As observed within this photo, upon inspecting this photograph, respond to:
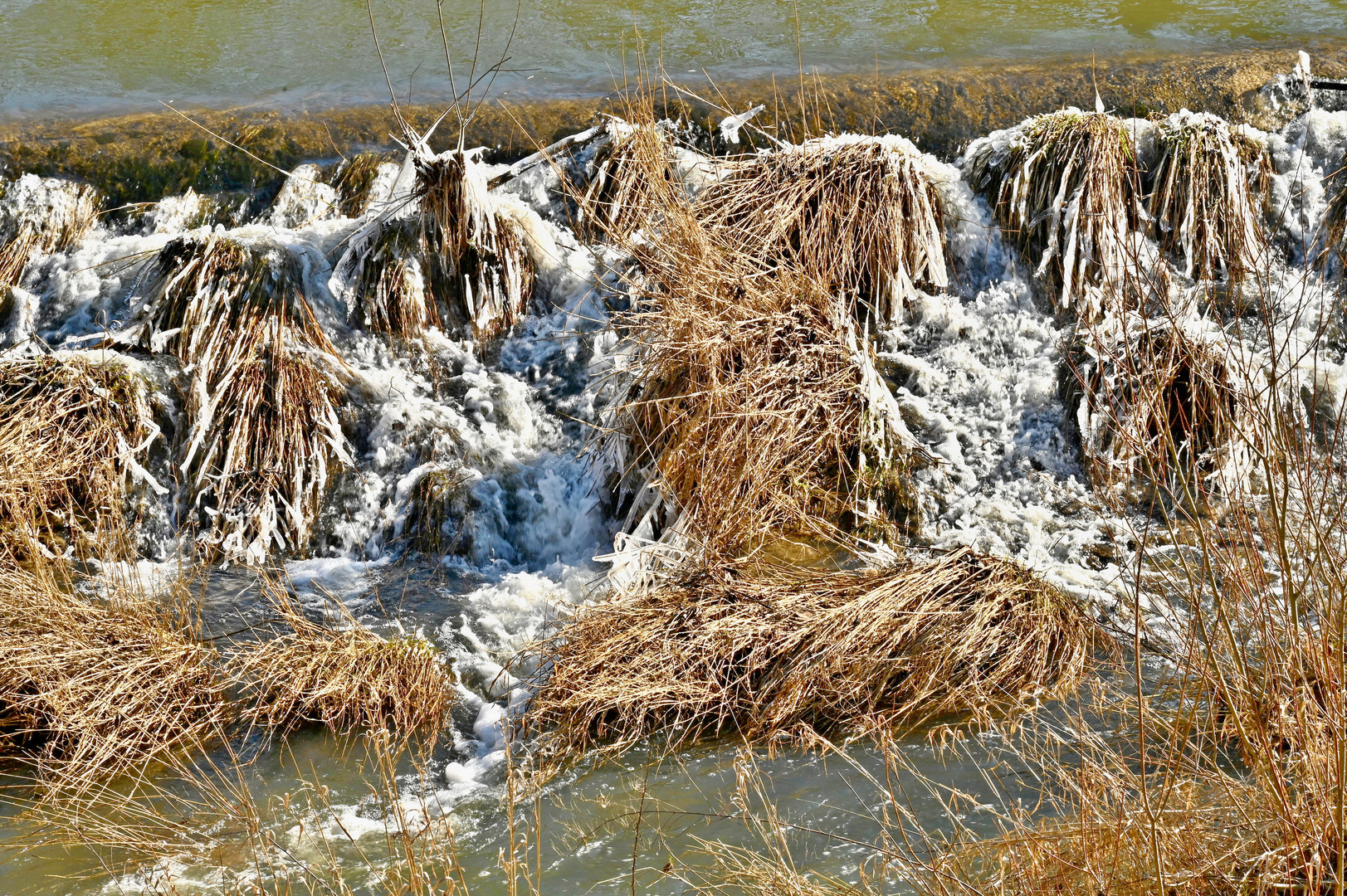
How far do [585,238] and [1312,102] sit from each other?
4.24m

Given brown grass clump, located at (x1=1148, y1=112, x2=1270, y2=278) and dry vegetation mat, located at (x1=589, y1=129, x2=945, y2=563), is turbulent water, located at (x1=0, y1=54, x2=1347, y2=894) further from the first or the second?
dry vegetation mat, located at (x1=589, y1=129, x2=945, y2=563)

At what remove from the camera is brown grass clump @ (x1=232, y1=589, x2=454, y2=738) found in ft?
14.0

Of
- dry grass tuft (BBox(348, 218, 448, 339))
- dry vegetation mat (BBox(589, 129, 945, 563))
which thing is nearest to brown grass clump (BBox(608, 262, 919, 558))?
dry vegetation mat (BBox(589, 129, 945, 563))

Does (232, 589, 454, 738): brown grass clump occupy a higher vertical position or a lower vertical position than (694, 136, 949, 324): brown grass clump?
lower

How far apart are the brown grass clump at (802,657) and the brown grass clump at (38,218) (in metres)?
4.11

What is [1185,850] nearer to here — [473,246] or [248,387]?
[248,387]

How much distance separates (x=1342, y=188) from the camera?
20.8ft

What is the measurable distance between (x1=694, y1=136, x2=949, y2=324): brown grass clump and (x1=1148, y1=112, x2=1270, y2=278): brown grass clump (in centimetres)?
119

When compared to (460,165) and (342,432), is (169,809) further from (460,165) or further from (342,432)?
(460,165)

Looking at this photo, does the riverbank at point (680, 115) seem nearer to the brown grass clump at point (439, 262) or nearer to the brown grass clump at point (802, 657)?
the brown grass clump at point (439, 262)

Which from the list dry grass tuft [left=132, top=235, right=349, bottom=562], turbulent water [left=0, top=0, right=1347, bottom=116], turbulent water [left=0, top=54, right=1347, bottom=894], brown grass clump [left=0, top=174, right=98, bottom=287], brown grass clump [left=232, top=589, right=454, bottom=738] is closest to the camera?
brown grass clump [left=232, top=589, right=454, bottom=738]

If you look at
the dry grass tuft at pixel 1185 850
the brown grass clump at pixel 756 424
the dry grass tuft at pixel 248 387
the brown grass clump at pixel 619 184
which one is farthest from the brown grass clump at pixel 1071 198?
the dry grass tuft at pixel 1185 850

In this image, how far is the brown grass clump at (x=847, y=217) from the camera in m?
6.05

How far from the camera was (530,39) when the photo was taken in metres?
8.58
